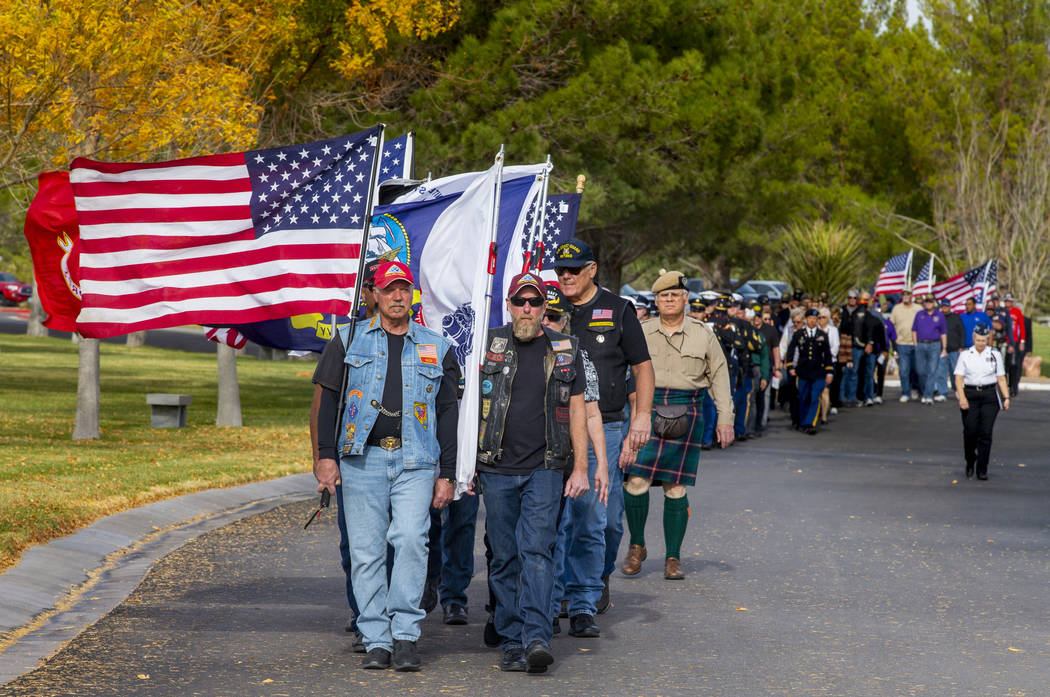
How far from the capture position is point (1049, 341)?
6169 centimetres

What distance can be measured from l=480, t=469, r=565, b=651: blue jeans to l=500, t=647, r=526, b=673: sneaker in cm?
3

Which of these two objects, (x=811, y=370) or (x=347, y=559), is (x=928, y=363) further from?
(x=347, y=559)

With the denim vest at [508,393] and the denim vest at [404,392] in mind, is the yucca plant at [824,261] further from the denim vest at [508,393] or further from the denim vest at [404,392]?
the denim vest at [404,392]

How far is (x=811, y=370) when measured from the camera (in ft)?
70.3

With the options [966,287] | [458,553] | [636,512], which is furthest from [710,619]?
[966,287]

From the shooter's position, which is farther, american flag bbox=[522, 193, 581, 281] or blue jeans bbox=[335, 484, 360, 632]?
american flag bbox=[522, 193, 581, 281]

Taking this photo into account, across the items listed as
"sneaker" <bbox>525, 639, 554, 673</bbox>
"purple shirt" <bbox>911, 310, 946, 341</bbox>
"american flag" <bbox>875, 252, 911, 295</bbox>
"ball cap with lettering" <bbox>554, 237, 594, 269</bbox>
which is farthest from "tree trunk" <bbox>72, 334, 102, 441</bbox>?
"american flag" <bbox>875, 252, 911, 295</bbox>

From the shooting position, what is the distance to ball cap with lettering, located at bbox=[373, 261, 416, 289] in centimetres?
694

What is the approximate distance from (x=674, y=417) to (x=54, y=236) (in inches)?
192

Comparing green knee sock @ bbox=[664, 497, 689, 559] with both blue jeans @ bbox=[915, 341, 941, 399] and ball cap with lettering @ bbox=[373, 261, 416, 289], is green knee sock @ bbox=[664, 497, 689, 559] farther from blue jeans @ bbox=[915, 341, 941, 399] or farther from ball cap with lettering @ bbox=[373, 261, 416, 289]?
blue jeans @ bbox=[915, 341, 941, 399]

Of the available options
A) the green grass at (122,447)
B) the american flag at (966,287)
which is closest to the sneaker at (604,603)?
the green grass at (122,447)

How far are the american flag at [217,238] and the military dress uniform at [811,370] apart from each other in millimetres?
13578

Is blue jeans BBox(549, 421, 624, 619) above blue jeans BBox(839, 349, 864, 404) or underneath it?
underneath

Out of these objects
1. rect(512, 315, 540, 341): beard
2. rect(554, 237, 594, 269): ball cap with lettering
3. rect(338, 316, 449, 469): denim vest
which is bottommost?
rect(338, 316, 449, 469): denim vest
